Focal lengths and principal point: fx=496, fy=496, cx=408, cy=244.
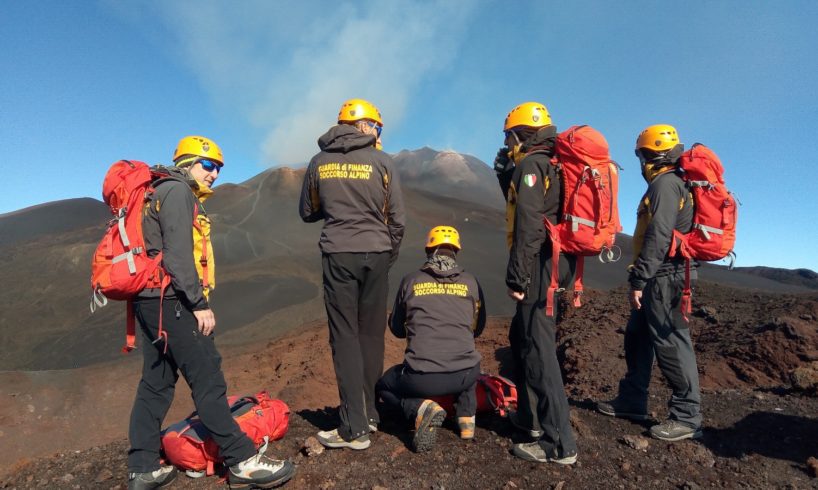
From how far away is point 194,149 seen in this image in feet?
9.55

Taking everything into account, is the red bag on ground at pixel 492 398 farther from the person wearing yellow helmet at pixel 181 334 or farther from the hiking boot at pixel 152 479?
the hiking boot at pixel 152 479

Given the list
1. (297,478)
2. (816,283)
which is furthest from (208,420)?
(816,283)

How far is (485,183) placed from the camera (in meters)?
48.4

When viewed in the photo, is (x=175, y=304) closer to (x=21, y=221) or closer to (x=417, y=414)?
(x=417, y=414)

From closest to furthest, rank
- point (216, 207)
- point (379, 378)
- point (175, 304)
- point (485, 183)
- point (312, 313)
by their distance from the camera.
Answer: point (175, 304), point (379, 378), point (312, 313), point (216, 207), point (485, 183)

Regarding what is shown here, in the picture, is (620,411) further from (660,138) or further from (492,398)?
(660,138)

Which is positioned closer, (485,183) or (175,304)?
(175,304)

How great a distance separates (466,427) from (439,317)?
0.79 m

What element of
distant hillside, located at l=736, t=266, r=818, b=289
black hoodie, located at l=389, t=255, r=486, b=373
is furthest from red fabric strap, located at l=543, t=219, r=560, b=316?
distant hillside, located at l=736, t=266, r=818, b=289

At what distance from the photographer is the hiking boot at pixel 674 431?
3.42 meters

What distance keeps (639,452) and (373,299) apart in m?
2.01

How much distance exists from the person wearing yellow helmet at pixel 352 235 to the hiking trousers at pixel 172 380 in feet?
2.29

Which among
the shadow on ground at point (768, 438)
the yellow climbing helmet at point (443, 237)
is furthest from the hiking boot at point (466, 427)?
the shadow on ground at point (768, 438)

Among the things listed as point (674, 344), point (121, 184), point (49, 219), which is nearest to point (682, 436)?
point (674, 344)
